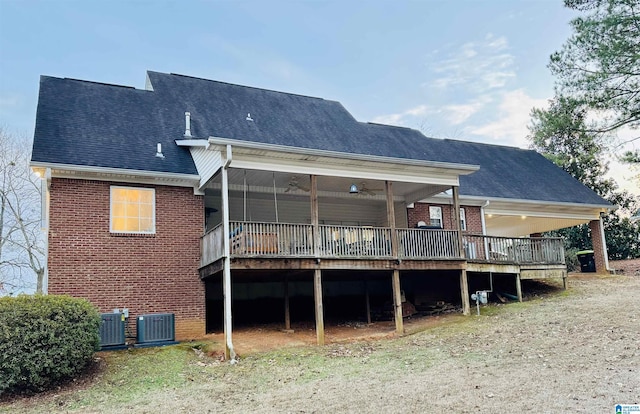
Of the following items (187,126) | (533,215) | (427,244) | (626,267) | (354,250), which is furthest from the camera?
(626,267)

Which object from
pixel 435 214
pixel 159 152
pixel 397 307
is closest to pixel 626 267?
pixel 435 214

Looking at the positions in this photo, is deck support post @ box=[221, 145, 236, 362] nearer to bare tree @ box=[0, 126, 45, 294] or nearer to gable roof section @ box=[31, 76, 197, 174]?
gable roof section @ box=[31, 76, 197, 174]

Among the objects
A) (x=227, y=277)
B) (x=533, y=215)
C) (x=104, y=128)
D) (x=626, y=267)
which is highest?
(x=104, y=128)

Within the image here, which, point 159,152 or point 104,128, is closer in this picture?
point 159,152

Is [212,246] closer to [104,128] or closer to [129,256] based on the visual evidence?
[129,256]

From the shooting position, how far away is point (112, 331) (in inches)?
518

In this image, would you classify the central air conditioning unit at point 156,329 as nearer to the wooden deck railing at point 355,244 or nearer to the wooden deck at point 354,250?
the wooden deck at point 354,250

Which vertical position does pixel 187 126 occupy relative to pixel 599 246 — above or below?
above

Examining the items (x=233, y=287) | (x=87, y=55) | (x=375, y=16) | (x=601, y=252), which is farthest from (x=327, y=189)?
(x=87, y=55)

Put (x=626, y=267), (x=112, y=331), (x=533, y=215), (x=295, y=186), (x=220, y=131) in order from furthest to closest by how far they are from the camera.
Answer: (x=626, y=267) < (x=533, y=215) < (x=220, y=131) < (x=295, y=186) < (x=112, y=331)

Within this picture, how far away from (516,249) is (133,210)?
40.3 feet

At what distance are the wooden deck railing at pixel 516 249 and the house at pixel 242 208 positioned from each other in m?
0.06

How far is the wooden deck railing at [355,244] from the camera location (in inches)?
530

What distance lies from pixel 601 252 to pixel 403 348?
1575 cm
